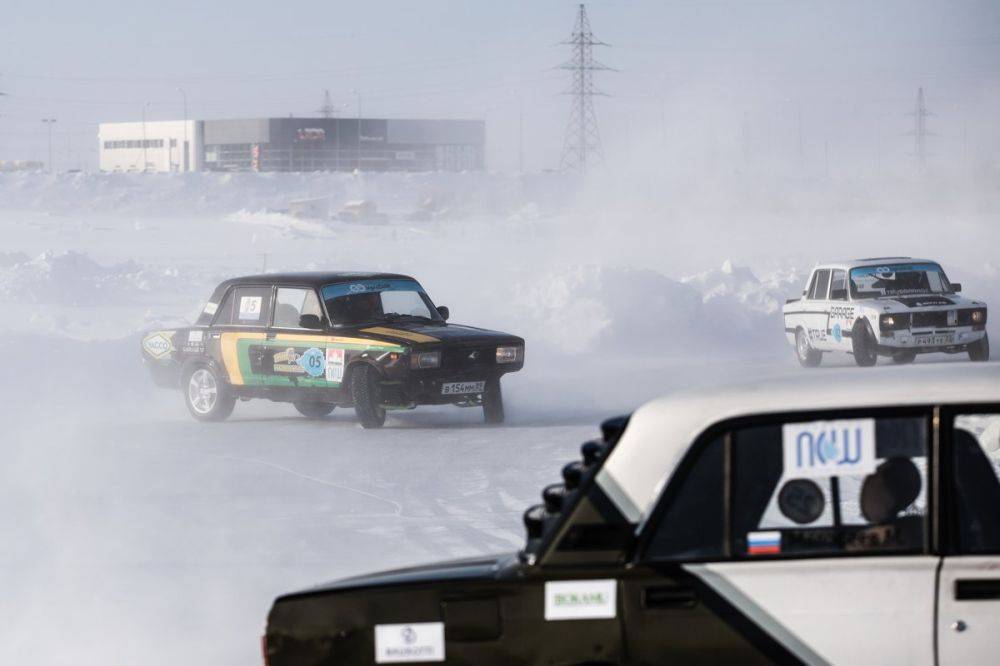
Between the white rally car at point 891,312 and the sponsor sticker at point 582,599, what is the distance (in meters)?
17.3

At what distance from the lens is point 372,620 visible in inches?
156

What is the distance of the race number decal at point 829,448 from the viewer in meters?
3.75

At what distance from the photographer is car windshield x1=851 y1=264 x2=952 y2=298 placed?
21.1 meters

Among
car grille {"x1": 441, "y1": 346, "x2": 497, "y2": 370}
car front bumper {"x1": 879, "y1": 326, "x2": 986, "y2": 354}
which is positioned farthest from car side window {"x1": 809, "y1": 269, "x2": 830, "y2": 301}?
car grille {"x1": 441, "y1": 346, "x2": 497, "y2": 370}

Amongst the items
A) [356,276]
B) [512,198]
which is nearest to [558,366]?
[356,276]

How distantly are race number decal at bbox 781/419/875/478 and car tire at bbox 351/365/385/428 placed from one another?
11517 millimetres

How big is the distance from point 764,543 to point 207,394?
13736 mm

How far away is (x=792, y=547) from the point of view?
3764 millimetres

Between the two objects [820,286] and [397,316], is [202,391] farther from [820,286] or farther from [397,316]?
[820,286]

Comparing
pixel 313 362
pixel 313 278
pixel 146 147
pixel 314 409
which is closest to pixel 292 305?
pixel 313 278

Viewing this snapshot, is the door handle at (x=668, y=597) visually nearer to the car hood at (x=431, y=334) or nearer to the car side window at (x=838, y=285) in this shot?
the car hood at (x=431, y=334)

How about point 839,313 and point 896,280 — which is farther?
point 839,313

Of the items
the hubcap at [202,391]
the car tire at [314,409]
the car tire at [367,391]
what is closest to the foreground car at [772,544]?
the car tire at [367,391]

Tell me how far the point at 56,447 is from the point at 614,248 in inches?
1729
